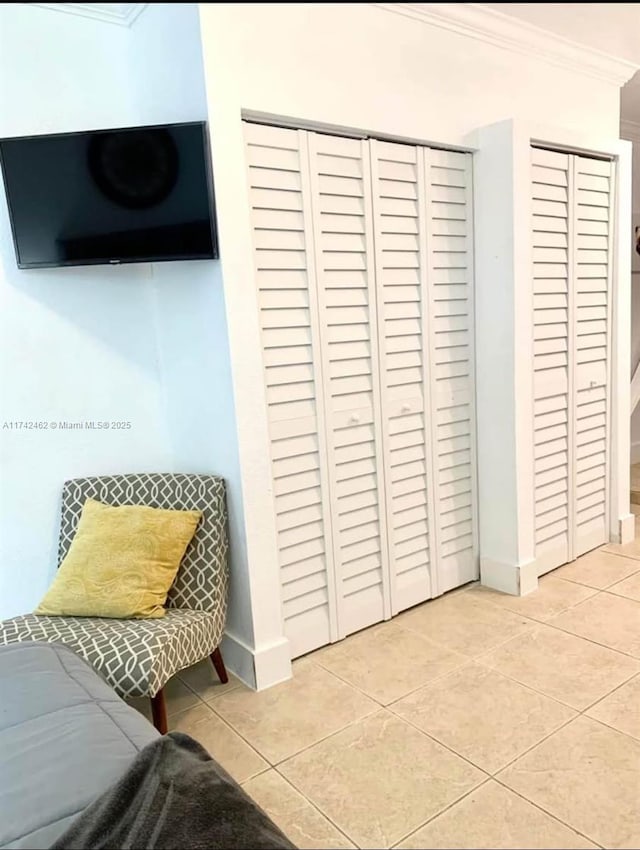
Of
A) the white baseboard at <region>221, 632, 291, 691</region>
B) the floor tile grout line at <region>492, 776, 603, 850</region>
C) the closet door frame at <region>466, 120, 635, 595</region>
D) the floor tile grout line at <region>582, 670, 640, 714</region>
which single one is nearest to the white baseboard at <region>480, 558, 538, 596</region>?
the closet door frame at <region>466, 120, 635, 595</region>

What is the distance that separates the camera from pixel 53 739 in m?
1.41

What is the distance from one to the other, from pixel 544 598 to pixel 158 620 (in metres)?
1.70

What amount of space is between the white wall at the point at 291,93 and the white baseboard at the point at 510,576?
44.9 inches

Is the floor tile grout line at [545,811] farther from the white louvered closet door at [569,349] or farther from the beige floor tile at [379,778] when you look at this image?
the white louvered closet door at [569,349]

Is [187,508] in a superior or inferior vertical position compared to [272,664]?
superior

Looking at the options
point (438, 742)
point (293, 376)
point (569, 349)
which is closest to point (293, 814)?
point (438, 742)

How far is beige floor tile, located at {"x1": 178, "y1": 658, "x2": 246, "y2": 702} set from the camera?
7.54 ft

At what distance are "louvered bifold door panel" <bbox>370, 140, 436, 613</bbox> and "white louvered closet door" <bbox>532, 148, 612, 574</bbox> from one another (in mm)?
567

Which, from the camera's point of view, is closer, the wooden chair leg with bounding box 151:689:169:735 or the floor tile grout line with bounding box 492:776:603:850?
the floor tile grout line with bounding box 492:776:603:850

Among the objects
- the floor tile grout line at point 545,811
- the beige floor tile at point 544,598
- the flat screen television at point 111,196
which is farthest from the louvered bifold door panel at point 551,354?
the flat screen television at point 111,196

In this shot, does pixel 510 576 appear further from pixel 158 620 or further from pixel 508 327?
pixel 158 620

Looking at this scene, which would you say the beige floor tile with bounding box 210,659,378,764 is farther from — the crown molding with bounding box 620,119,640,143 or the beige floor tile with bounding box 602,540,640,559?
the crown molding with bounding box 620,119,640,143

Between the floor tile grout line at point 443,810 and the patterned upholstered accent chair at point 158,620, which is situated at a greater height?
the patterned upholstered accent chair at point 158,620

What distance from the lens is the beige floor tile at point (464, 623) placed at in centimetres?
251
